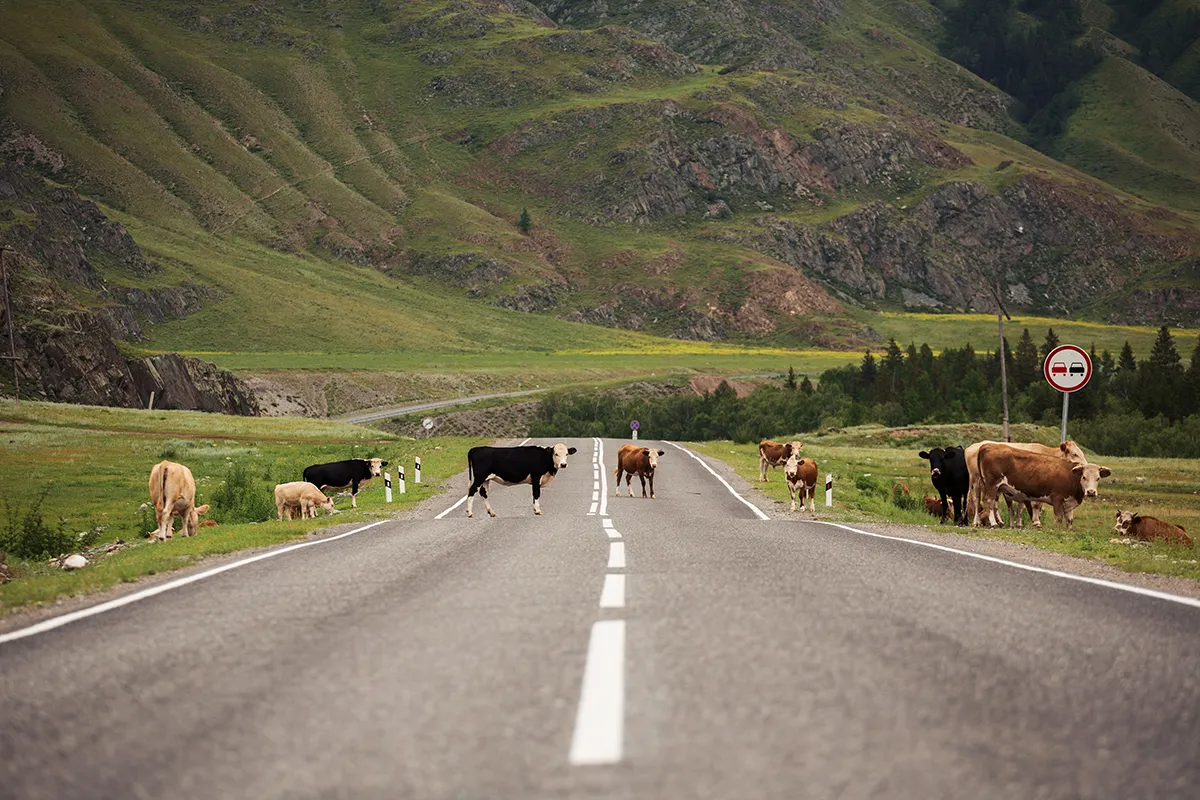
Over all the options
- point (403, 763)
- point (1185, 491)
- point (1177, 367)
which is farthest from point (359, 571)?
point (1177, 367)

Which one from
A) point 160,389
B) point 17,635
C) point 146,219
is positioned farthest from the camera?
point 146,219

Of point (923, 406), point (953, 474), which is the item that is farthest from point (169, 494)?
point (923, 406)

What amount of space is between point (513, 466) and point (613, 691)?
1802 centimetres

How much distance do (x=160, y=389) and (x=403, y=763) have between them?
9500 centimetres

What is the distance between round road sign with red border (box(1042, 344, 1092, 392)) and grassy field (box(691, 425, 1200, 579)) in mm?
3339

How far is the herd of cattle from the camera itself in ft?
72.2

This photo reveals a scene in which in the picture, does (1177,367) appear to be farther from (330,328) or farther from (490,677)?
(490,677)

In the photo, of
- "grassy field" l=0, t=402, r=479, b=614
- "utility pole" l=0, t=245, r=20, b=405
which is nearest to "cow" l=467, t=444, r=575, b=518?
"grassy field" l=0, t=402, r=479, b=614

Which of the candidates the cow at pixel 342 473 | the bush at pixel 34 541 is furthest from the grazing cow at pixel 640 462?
the bush at pixel 34 541

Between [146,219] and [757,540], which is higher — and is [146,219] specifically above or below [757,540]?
above

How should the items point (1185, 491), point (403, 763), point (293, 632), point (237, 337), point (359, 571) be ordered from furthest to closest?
point (237, 337)
point (1185, 491)
point (359, 571)
point (293, 632)
point (403, 763)

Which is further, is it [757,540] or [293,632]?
[757,540]

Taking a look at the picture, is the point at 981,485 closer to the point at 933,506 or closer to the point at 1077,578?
the point at 933,506

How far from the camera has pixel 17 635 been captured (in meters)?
8.84
